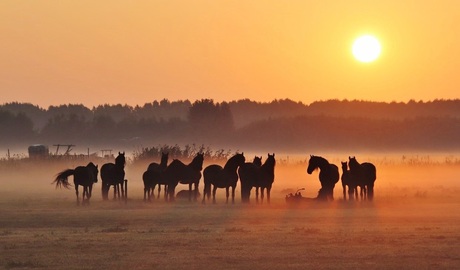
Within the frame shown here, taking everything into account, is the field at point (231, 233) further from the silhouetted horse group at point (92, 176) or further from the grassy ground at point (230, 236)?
the silhouetted horse group at point (92, 176)

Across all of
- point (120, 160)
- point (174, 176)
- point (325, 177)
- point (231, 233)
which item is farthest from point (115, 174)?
point (231, 233)

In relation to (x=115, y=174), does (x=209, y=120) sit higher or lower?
higher

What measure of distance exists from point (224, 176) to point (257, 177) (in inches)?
49.0

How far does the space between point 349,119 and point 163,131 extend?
1042 inches

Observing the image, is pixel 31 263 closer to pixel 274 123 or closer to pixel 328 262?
pixel 328 262

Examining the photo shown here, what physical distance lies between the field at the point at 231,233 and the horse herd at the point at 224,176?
86 centimetres

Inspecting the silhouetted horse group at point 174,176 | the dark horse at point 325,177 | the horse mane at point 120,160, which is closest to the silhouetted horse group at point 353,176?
the dark horse at point 325,177

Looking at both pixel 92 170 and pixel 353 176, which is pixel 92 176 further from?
pixel 353 176

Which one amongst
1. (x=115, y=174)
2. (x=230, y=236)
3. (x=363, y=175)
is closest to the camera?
(x=230, y=236)

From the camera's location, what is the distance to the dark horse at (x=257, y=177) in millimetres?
43281

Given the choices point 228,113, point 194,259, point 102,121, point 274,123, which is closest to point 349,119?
point 274,123

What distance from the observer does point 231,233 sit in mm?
29250

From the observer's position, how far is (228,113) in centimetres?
16100

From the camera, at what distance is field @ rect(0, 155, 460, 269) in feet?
76.4
